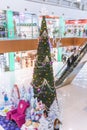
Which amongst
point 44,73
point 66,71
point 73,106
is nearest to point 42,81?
point 44,73

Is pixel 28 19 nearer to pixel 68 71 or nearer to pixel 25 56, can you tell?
pixel 25 56

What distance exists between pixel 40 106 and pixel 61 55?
425 inches

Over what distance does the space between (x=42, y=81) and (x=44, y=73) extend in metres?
0.18

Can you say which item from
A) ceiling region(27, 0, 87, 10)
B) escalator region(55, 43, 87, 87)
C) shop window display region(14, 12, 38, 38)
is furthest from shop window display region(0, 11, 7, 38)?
escalator region(55, 43, 87, 87)

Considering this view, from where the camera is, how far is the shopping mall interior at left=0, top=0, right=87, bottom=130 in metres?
3.85

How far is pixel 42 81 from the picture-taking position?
4.00m

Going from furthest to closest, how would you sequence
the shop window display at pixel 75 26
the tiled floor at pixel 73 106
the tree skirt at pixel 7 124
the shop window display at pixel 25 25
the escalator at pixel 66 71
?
the shop window display at pixel 75 26, the shop window display at pixel 25 25, the escalator at pixel 66 71, the tiled floor at pixel 73 106, the tree skirt at pixel 7 124

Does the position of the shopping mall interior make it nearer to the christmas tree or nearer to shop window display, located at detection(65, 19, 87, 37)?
the christmas tree

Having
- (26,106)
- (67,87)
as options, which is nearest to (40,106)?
(26,106)

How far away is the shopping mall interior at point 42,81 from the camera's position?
3.85 metres

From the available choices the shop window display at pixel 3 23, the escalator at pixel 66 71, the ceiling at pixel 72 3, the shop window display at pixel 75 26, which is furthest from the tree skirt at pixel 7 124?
the shop window display at pixel 75 26

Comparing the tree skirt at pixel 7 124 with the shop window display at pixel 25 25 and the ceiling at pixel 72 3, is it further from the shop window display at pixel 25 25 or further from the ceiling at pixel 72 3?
the shop window display at pixel 25 25

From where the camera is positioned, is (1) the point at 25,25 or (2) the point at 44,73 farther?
(1) the point at 25,25

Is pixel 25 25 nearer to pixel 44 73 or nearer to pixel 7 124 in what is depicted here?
pixel 44 73
